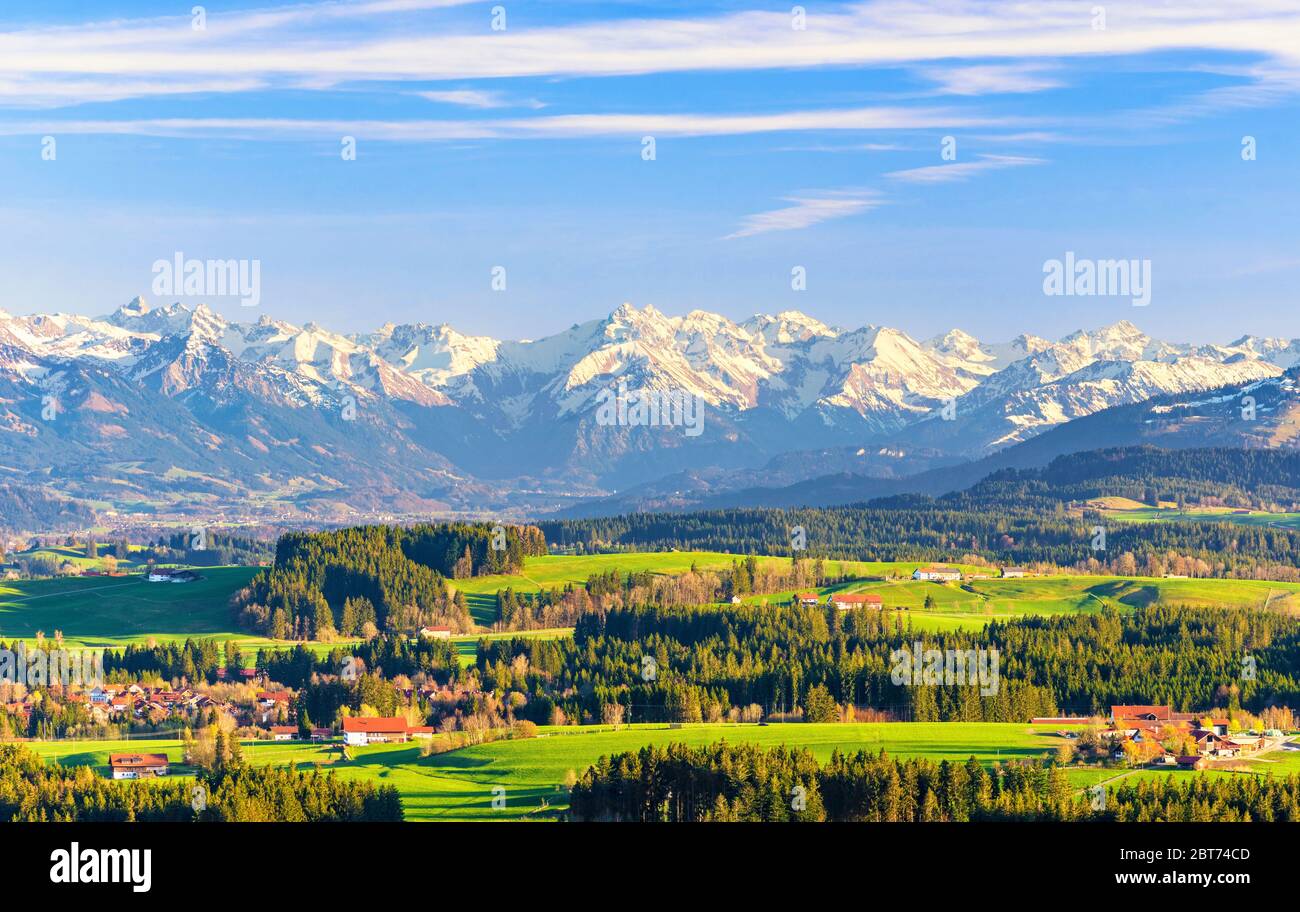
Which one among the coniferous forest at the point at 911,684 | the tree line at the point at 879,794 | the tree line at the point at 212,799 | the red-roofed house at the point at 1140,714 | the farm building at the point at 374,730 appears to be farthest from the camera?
the coniferous forest at the point at 911,684

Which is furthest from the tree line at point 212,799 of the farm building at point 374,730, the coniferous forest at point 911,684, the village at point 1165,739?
the village at point 1165,739

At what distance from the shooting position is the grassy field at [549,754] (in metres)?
133

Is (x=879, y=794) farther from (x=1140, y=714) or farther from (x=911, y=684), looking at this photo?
(x=911, y=684)

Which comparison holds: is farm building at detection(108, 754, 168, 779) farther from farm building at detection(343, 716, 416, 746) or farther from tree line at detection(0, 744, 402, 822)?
farm building at detection(343, 716, 416, 746)

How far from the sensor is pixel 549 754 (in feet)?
483

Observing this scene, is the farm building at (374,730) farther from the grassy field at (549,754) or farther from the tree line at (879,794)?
the tree line at (879,794)

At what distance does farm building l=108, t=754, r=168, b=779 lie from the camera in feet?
474

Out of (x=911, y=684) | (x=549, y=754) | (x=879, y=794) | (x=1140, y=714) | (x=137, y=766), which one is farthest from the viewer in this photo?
(x=911, y=684)

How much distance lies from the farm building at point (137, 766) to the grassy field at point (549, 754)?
48.2 inches

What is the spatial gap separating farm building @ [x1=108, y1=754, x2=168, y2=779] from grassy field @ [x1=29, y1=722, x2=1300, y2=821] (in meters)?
1.22

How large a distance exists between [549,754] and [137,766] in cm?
3044

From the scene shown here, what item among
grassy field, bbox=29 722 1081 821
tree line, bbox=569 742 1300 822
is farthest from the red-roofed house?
tree line, bbox=569 742 1300 822

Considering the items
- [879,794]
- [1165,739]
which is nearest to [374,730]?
[879,794]

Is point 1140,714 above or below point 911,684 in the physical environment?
below
